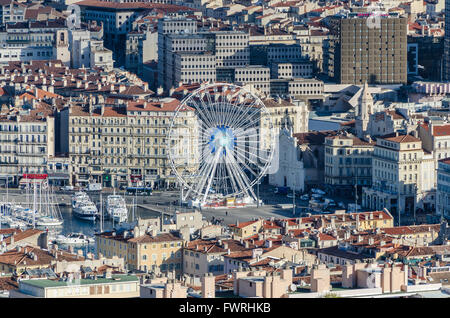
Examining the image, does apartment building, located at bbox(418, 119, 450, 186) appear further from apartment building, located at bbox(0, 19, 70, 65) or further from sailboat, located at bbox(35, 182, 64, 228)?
apartment building, located at bbox(0, 19, 70, 65)

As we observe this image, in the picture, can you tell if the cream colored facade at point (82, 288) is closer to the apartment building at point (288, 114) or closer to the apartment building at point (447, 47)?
the apartment building at point (288, 114)

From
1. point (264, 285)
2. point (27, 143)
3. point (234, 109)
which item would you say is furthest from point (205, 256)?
point (27, 143)

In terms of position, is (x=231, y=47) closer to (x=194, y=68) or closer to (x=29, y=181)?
(x=194, y=68)

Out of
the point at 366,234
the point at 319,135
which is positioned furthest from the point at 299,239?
the point at 319,135

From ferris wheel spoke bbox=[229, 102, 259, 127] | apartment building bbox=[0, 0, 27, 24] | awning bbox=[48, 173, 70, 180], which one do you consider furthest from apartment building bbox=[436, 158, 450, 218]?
apartment building bbox=[0, 0, 27, 24]

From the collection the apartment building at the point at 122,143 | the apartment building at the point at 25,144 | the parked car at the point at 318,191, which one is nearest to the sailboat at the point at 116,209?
the apartment building at the point at 122,143

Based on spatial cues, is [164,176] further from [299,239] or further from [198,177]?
[299,239]

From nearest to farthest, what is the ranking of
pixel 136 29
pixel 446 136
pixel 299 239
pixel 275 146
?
pixel 299 239 < pixel 446 136 < pixel 275 146 < pixel 136 29
